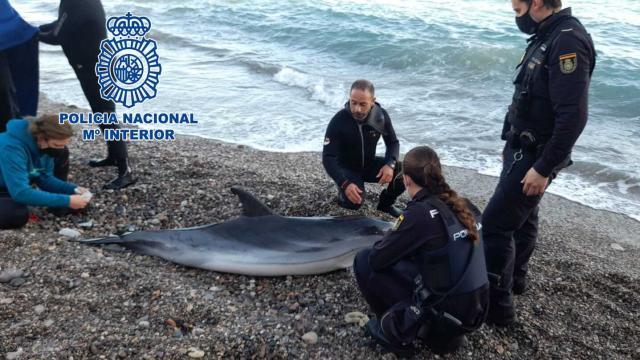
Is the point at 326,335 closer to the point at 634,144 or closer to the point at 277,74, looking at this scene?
the point at 634,144

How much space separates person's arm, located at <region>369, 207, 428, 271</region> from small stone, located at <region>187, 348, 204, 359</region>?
1.38 meters

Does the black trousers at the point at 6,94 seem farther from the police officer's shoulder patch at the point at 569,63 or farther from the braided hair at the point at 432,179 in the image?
the police officer's shoulder patch at the point at 569,63

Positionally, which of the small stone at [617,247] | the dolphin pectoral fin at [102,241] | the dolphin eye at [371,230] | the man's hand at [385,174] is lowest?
the small stone at [617,247]

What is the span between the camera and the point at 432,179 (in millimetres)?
3676

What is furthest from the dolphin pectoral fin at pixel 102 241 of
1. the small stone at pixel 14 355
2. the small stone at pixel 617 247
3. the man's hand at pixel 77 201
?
the small stone at pixel 617 247

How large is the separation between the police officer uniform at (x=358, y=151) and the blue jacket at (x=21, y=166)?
2764 mm

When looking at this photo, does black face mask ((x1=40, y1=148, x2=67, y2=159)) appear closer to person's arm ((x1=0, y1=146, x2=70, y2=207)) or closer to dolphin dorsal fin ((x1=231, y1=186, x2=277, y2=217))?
person's arm ((x1=0, y1=146, x2=70, y2=207))

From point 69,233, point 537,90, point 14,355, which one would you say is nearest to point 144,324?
point 14,355

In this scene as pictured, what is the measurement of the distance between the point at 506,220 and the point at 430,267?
41.5 inches

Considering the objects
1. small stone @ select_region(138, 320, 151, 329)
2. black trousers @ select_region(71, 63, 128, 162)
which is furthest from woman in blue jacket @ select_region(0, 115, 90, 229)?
small stone @ select_region(138, 320, 151, 329)

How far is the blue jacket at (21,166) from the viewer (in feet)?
16.7

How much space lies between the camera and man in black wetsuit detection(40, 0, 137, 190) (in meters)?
5.96

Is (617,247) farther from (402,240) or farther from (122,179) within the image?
(122,179)

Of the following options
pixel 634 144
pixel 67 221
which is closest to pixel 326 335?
pixel 67 221
